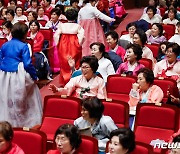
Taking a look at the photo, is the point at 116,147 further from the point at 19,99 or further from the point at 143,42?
the point at 143,42

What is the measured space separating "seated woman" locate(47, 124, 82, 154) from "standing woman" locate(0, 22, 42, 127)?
5.28 feet

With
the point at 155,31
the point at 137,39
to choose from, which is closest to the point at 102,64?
the point at 137,39

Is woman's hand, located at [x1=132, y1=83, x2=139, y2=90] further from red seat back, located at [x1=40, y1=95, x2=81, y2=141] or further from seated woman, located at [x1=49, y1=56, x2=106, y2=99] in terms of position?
red seat back, located at [x1=40, y1=95, x2=81, y2=141]

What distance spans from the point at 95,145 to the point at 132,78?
1.68m

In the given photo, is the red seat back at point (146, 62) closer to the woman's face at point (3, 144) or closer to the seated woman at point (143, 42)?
the seated woman at point (143, 42)

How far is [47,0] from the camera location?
32.4ft

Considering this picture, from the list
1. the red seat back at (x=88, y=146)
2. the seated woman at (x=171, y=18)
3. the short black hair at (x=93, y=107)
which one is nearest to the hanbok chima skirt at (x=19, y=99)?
the short black hair at (x=93, y=107)

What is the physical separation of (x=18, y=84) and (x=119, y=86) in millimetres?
1079

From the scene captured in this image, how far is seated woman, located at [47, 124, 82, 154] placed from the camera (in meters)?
3.14

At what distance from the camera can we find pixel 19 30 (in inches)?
181

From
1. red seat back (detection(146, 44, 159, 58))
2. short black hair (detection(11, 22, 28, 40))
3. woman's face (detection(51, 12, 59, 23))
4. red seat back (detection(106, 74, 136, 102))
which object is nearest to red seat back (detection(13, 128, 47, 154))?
short black hair (detection(11, 22, 28, 40))

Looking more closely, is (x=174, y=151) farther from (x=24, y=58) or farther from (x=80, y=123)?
(x=24, y=58)

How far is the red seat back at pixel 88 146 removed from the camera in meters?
3.19

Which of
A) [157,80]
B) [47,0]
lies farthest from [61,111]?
[47,0]
